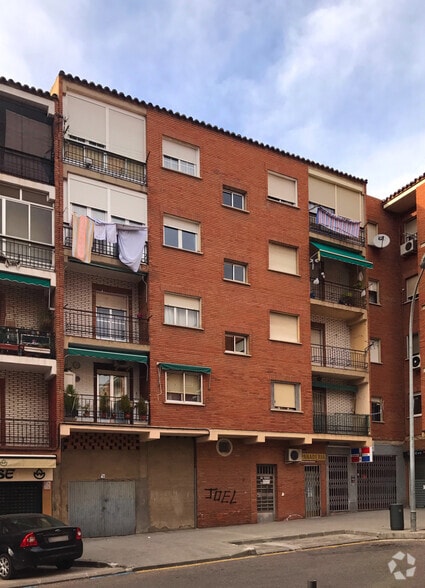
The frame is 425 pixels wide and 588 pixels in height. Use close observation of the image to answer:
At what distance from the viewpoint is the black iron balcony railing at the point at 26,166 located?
73.7 ft

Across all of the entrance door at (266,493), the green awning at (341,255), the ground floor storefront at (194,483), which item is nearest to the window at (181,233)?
the green awning at (341,255)

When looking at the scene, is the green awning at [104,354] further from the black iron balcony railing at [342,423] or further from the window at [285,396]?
the black iron balcony railing at [342,423]

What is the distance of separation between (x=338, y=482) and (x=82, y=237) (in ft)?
47.5

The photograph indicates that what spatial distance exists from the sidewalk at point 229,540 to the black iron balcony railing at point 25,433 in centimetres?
324

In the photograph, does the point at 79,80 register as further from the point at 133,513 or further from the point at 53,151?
the point at 133,513

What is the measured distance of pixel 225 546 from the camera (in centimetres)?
1870

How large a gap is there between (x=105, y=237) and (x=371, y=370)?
14.2 m

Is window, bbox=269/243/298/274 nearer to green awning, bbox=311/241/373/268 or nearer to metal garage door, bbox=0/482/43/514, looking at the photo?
green awning, bbox=311/241/373/268

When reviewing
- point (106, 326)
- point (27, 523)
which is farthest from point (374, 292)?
point (27, 523)

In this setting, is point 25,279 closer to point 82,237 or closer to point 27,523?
point 82,237

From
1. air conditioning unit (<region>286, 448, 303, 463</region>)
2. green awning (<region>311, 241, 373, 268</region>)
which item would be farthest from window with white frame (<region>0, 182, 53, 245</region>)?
air conditioning unit (<region>286, 448, 303, 463</region>)

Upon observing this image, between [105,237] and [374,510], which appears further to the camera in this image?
[374,510]

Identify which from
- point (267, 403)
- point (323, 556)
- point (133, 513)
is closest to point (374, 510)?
point (267, 403)

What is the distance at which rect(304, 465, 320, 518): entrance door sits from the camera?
27.6 m
